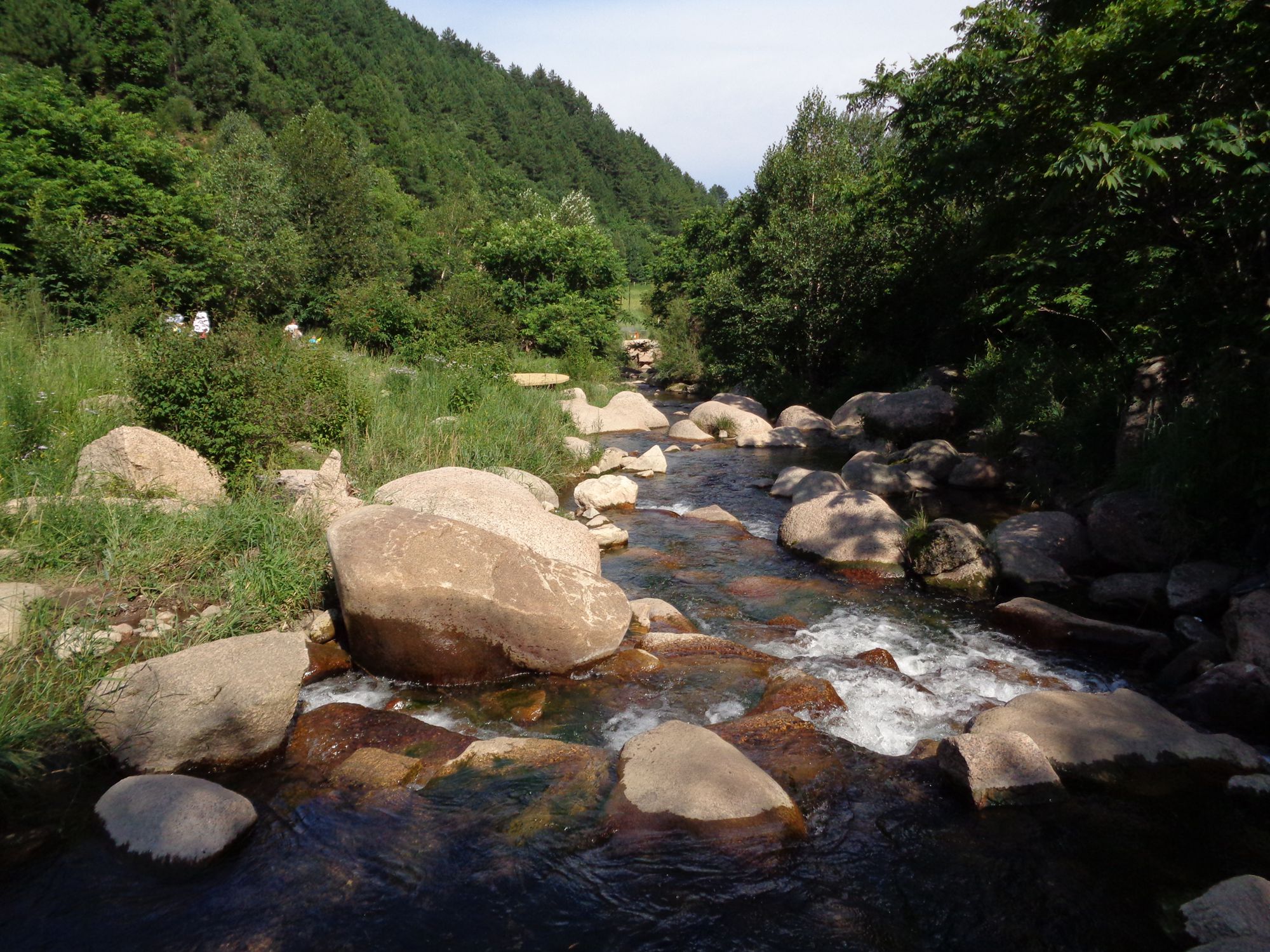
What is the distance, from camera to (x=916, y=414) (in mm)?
17312

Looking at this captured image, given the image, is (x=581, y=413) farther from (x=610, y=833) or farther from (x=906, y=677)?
(x=610, y=833)

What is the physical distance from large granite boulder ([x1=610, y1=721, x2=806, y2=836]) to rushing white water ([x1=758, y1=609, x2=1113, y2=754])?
135cm

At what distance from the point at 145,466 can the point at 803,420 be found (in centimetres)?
1682

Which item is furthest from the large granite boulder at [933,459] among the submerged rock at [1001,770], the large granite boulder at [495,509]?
the submerged rock at [1001,770]

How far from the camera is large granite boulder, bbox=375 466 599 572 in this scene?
8031 millimetres

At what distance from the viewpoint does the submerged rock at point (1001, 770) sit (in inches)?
201

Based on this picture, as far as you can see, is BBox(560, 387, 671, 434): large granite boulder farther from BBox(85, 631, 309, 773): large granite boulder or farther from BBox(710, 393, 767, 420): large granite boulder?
BBox(85, 631, 309, 773): large granite boulder

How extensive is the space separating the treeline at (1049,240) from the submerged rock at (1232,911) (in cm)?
515

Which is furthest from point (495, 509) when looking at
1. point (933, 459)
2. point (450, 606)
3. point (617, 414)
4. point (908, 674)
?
point (617, 414)

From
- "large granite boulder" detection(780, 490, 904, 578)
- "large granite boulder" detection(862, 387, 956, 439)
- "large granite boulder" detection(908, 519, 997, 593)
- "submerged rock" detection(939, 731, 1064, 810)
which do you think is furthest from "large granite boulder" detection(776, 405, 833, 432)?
"submerged rock" detection(939, 731, 1064, 810)

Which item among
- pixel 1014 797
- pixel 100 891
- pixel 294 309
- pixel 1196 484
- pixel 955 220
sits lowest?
pixel 100 891

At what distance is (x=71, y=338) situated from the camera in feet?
37.2

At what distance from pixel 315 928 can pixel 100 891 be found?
119 cm

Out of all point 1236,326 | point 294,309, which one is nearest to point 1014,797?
point 1236,326
